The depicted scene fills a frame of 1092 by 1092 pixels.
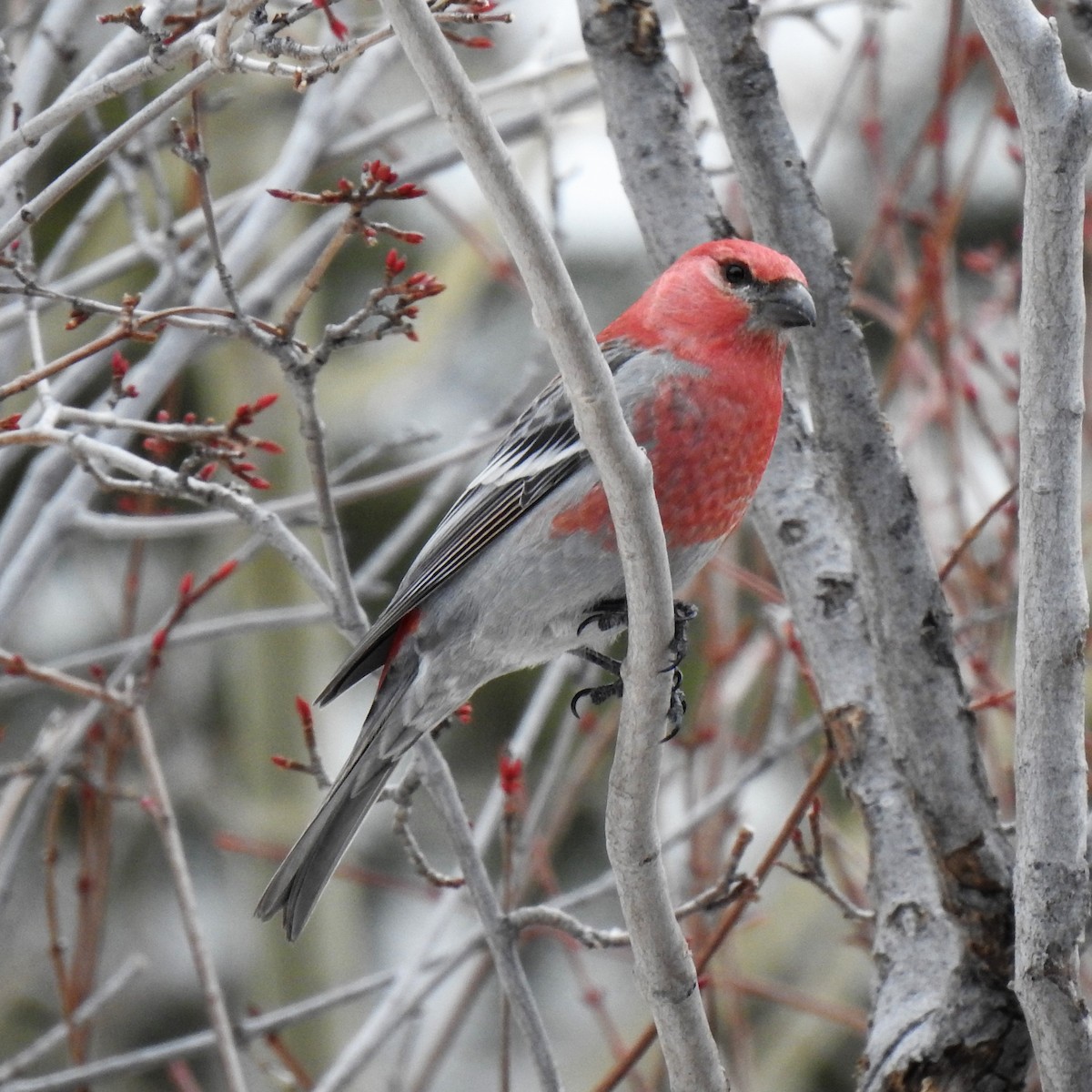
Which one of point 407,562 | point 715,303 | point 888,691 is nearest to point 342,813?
point 888,691

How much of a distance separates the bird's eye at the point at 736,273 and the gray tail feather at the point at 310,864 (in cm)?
140

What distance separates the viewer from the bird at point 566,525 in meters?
3.18

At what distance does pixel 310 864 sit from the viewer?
3.19 m

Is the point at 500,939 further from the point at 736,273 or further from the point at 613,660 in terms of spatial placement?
the point at 736,273

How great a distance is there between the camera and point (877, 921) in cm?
316

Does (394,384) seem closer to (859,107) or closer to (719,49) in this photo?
(859,107)

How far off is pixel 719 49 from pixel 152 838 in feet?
24.8

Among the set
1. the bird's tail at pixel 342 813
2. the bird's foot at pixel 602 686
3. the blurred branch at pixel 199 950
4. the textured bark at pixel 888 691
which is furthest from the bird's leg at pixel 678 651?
the blurred branch at pixel 199 950

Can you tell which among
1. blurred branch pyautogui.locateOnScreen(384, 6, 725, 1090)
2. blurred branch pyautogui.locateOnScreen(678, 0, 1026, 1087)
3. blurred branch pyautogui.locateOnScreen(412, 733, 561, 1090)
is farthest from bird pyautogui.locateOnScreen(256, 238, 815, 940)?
blurred branch pyautogui.locateOnScreen(384, 6, 725, 1090)

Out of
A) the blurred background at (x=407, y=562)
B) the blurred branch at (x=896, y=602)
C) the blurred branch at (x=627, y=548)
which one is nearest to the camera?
the blurred branch at (x=627, y=548)

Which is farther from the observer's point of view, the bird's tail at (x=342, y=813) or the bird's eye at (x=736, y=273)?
the bird's eye at (x=736, y=273)

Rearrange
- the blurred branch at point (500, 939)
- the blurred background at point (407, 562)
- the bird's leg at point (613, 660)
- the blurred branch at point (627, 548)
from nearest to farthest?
the blurred branch at point (627, 548) < the blurred branch at point (500, 939) < the bird's leg at point (613, 660) < the blurred background at point (407, 562)

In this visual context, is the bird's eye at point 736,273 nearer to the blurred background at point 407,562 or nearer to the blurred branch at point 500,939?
the blurred background at point 407,562

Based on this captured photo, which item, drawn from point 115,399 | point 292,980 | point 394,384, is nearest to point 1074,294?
point 115,399
